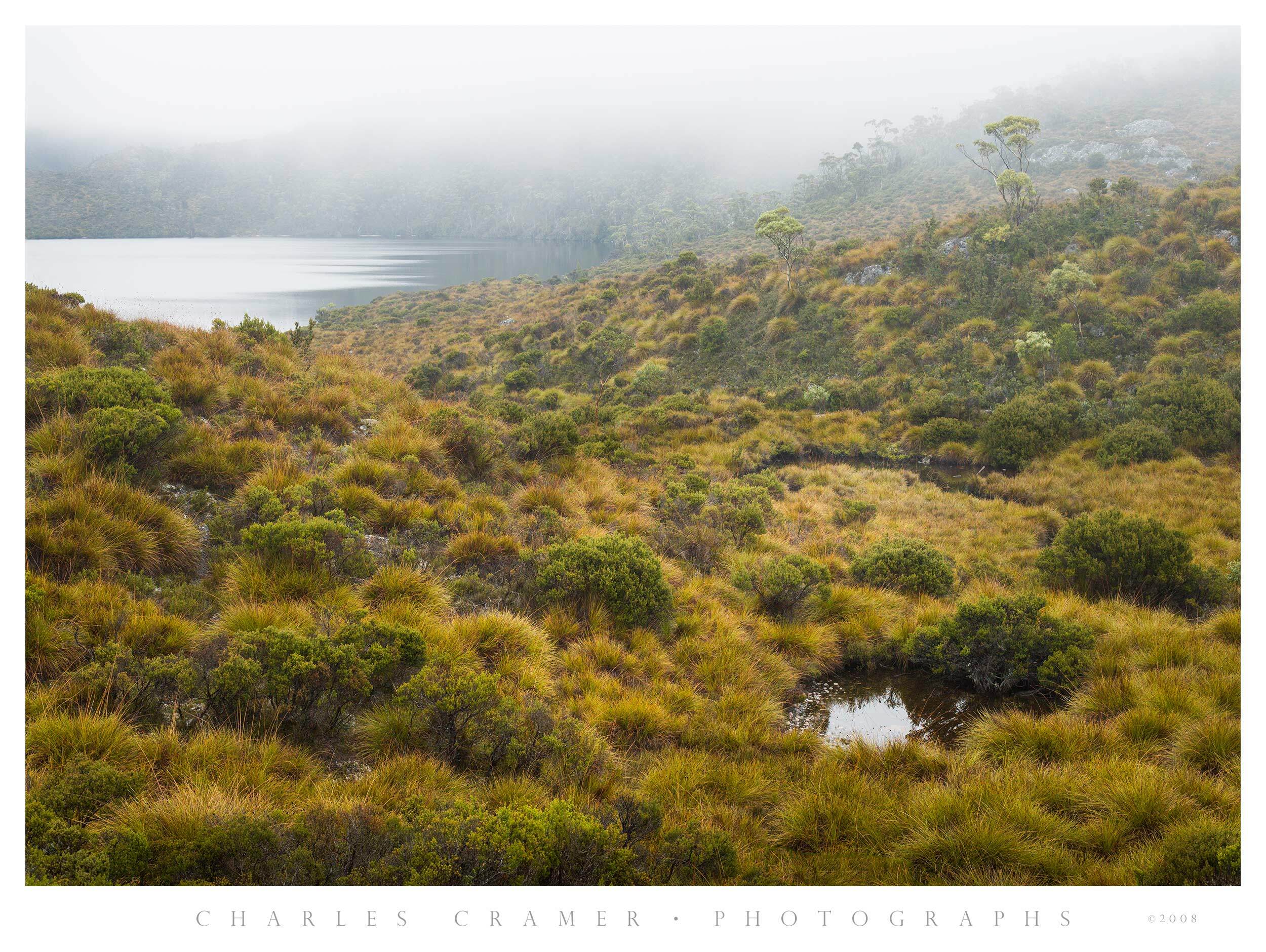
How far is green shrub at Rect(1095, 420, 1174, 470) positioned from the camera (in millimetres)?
13016

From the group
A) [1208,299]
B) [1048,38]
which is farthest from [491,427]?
[1048,38]

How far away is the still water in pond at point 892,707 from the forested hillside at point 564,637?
181 millimetres

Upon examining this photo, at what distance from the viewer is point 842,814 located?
409 cm

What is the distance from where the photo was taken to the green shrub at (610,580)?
6418 millimetres

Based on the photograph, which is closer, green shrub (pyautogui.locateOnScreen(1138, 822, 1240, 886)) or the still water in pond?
green shrub (pyautogui.locateOnScreen(1138, 822, 1240, 886))

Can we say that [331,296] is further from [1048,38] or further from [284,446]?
[1048,38]

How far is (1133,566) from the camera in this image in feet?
25.2

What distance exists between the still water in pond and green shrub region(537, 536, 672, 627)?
1786 mm

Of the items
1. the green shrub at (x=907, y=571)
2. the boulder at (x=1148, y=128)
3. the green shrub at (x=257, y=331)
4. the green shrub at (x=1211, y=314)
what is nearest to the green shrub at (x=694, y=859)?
the green shrub at (x=907, y=571)

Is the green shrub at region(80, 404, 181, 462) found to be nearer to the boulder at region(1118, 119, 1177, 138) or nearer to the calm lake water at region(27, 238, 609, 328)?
the calm lake water at region(27, 238, 609, 328)

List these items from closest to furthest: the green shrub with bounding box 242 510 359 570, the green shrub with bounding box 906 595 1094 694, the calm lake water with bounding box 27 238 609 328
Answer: the green shrub with bounding box 242 510 359 570, the green shrub with bounding box 906 595 1094 694, the calm lake water with bounding box 27 238 609 328

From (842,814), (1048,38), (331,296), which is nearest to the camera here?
(842,814)

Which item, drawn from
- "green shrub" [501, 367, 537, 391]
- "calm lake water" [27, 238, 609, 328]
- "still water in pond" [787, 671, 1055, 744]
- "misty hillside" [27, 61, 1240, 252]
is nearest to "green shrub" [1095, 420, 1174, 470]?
"still water in pond" [787, 671, 1055, 744]
